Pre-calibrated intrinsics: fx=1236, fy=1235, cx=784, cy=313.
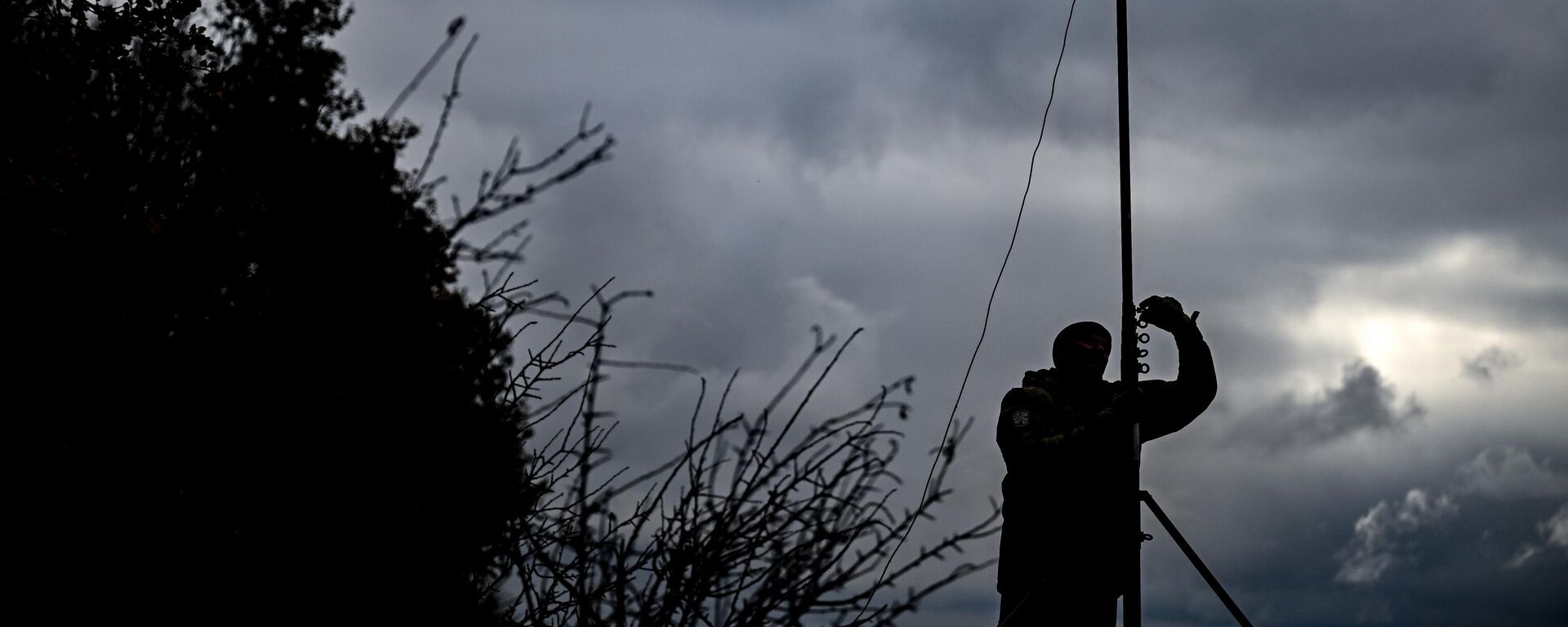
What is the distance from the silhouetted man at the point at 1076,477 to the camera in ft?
20.0

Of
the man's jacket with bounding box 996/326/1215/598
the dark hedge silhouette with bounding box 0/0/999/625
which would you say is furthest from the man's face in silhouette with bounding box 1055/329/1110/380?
the dark hedge silhouette with bounding box 0/0/999/625

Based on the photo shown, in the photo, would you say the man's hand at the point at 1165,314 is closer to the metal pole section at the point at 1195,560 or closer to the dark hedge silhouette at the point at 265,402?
the metal pole section at the point at 1195,560

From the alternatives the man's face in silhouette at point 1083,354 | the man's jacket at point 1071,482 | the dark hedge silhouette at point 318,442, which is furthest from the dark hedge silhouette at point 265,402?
the man's face in silhouette at point 1083,354

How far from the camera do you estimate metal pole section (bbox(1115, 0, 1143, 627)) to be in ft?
20.0

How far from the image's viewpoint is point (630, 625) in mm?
3346

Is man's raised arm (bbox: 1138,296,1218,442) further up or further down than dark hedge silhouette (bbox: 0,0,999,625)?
further up

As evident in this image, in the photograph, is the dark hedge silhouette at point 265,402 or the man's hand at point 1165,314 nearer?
the dark hedge silhouette at point 265,402

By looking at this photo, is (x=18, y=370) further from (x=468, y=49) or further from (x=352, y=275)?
(x=468, y=49)

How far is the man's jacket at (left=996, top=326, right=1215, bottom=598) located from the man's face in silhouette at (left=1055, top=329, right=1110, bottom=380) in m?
0.16

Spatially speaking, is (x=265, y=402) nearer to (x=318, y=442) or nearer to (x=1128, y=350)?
(x=318, y=442)

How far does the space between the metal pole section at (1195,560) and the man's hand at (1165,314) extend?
0.89m

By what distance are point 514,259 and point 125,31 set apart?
→ 3.28m

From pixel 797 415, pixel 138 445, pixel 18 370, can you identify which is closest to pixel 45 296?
pixel 18 370

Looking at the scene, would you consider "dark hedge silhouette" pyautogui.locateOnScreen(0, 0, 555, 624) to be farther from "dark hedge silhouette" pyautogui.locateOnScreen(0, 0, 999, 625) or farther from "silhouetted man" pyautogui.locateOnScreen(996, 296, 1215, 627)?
"silhouetted man" pyautogui.locateOnScreen(996, 296, 1215, 627)
